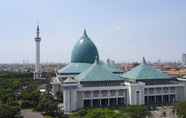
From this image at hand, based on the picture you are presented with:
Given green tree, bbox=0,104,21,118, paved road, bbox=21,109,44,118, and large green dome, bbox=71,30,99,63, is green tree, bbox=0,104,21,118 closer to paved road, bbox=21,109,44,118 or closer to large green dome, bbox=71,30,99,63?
paved road, bbox=21,109,44,118

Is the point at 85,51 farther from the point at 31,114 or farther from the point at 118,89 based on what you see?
the point at 31,114

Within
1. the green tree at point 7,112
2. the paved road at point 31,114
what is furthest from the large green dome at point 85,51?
the green tree at point 7,112

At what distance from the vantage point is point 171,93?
54.6 m

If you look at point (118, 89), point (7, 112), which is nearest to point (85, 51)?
point (118, 89)

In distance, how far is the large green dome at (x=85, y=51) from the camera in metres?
64.8

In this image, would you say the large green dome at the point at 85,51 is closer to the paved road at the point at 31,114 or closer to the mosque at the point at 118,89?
the mosque at the point at 118,89

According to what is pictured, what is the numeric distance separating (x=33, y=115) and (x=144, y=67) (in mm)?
22653

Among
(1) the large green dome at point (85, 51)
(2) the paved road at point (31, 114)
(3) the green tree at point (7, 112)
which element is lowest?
(2) the paved road at point (31, 114)

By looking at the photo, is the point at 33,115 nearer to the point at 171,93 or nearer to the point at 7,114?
the point at 7,114

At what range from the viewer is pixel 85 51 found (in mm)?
64938

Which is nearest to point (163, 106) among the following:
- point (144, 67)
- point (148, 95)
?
point (148, 95)

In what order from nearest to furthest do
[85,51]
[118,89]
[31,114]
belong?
1. [31,114]
2. [118,89]
3. [85,51]

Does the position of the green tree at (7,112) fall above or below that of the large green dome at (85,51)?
below

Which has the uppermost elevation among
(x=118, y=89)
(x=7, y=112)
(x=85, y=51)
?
(x=85, y=51)
